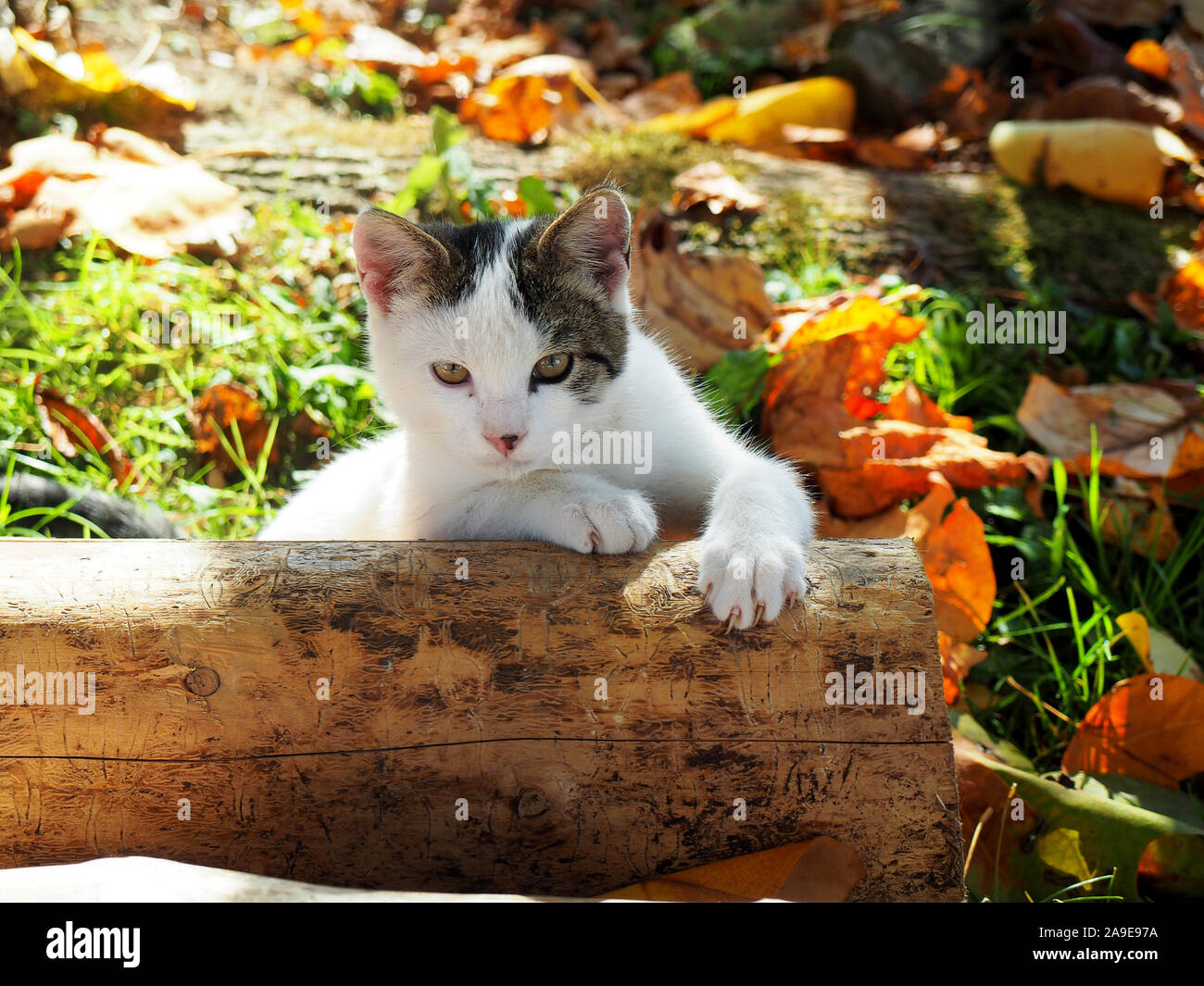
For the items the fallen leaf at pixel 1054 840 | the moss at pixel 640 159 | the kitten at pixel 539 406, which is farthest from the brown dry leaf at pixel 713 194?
the fallen leaf at pixel 1054 840

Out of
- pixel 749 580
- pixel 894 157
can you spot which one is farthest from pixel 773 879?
pixel 894 157

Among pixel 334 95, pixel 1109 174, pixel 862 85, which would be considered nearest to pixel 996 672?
pixel 1109 174

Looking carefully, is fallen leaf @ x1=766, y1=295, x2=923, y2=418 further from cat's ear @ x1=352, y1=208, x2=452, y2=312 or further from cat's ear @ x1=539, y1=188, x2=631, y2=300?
cat's ear @ x1=352, y1=208, x2=452, y2=312

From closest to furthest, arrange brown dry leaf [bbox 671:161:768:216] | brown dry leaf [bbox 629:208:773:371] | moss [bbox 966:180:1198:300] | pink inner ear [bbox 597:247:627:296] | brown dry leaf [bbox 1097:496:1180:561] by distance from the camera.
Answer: pink inner ear [bbox 597:247:627:296] < brown dry leaf [bbox 1097:496:1180:561] < brown dry leaf [bbox 629:208:773:371] < moss [bbox 966:180:1198:300] < brown dry leaf [bbox 671:161:768:216]

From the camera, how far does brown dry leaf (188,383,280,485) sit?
3.30 metres

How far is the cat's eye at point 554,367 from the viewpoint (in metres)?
2.10

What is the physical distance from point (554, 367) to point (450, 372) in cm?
23

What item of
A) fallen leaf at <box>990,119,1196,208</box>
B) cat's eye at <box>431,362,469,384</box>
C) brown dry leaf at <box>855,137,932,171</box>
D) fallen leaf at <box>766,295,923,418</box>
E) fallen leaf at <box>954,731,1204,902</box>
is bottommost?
fallen leaf at <box>954,731,1204,902</box>

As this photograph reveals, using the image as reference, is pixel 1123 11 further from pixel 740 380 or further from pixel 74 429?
pixel 74 429

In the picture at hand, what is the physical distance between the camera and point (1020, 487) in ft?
9.49

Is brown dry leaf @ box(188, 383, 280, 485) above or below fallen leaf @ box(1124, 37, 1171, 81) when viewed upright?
below

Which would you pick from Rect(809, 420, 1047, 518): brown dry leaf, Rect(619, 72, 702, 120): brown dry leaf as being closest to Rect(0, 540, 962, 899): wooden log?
Rect(809, 420, 1047, 518): brown dry leaf

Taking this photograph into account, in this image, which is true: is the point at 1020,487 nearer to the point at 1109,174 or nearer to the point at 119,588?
the point at 1109,174

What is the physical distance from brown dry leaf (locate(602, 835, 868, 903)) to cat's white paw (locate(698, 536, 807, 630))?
413 mm
